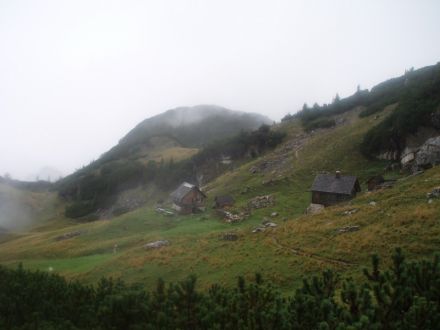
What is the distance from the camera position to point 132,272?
3959cm

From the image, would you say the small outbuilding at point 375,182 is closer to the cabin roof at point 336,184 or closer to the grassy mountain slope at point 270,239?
the cabin roof at point 336,184

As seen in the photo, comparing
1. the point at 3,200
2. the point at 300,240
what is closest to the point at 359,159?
the point at 300,240

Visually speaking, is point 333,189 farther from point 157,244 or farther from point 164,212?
point 164,212

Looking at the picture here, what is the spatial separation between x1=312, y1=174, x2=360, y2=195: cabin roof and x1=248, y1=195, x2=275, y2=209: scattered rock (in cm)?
893

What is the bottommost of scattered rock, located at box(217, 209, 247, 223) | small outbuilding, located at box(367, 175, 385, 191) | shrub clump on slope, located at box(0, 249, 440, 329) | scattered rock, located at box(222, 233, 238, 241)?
small outbuilding, located at box(367, 175, 385, 191)

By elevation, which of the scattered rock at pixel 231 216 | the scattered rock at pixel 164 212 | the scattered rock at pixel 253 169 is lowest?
the scattered rock at pixel 231 216

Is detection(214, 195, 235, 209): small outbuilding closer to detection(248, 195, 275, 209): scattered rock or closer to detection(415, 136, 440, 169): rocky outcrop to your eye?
detection(248, 195, 275, 209): scattered rock

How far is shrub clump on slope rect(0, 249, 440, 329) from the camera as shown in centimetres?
1109

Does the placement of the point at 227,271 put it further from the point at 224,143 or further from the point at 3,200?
the point at 3,200

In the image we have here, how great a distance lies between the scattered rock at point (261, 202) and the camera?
217 feet

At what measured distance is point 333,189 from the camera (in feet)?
198

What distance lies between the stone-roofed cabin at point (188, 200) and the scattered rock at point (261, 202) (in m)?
11.9

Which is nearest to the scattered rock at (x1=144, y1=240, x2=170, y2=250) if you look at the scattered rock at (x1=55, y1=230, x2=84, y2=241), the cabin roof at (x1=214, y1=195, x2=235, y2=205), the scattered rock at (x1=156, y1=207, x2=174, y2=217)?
the scattered rock at (x1=156, y1=207, x2=174, y2=217)

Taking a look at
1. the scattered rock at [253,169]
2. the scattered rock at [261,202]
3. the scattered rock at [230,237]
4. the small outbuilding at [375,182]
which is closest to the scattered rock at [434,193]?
the small outbuilding at [375,182]
